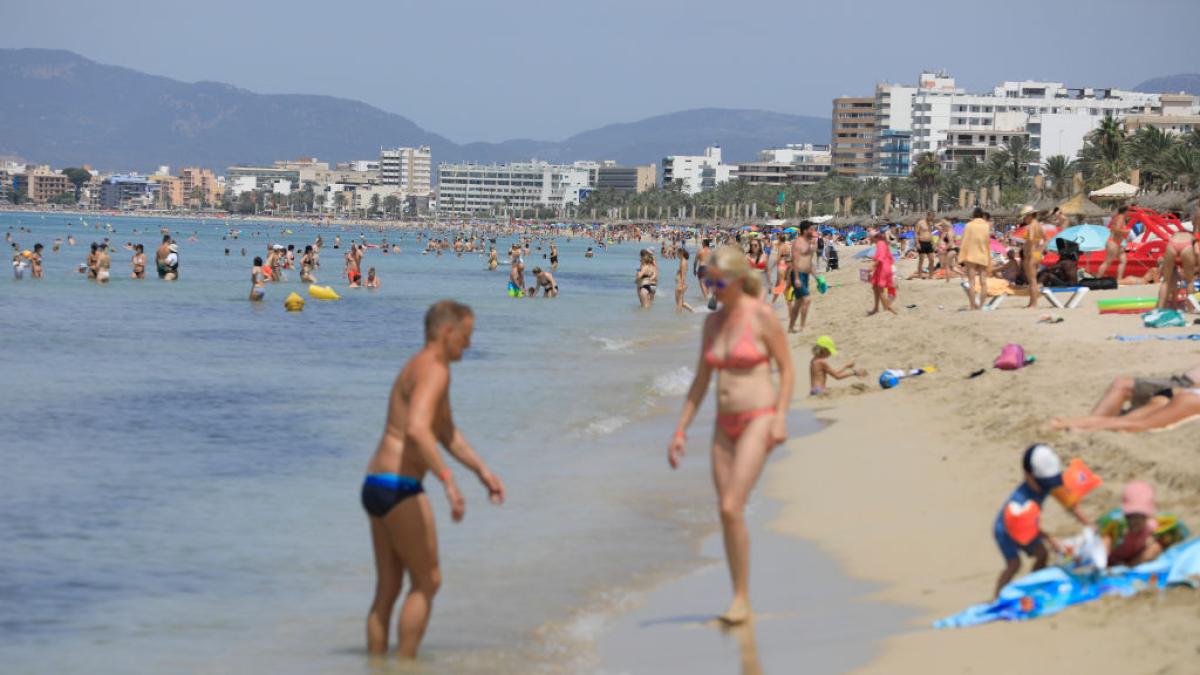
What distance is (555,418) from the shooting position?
1405cm

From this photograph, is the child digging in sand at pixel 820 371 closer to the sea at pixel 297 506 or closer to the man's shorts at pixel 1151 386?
the sea at pixel 297 506

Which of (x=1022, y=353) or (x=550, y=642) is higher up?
(x=1022, y=353)

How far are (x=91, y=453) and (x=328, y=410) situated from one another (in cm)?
329

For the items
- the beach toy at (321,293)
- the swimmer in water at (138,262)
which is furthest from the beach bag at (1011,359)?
the swimmer in water at (138,262)

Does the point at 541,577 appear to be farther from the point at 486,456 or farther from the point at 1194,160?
the point at 1194,160

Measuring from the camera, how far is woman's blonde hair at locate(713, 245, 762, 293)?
19.6 ft

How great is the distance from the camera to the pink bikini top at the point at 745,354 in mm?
5910

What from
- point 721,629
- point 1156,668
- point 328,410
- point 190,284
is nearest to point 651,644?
point 721,629

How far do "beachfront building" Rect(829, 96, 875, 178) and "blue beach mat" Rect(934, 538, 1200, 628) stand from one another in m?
185

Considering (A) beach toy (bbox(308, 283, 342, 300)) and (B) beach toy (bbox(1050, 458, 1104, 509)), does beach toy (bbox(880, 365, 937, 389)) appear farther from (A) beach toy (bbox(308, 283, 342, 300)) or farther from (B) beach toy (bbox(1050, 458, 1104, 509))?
(A) beach toy (bbox(308, 283, 342, 300))

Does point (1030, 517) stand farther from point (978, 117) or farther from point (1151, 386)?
point (978, 117)

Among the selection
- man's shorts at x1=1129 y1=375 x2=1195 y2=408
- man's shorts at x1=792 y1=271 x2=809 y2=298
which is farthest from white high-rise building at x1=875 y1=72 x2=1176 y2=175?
man's shorts at x1=1129 y1=375 x2=1195 y2=408

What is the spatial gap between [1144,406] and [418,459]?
4679mm

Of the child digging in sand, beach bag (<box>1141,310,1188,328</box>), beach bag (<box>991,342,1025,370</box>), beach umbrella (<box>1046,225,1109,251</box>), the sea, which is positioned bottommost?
the sea
